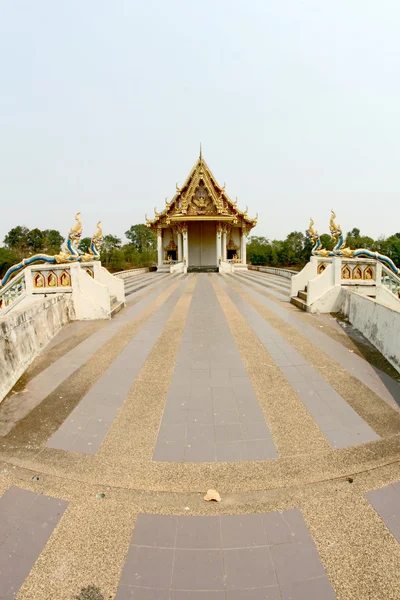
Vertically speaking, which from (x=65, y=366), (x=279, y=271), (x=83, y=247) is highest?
(x=83, y=247)

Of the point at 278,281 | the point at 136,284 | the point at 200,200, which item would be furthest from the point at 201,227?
the point at 136,284

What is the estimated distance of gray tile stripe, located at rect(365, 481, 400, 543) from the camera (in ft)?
7.59

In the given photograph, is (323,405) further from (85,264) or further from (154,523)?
(85,264)

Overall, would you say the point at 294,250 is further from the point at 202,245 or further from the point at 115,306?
the point at 115,306

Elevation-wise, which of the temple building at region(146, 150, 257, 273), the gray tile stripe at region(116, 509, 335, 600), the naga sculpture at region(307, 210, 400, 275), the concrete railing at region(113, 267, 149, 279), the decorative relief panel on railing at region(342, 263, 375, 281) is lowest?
the gray tile stripe at region(116, 509, 335, 600)

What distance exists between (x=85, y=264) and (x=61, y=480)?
7.44 m

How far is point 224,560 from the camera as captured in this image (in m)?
2.07

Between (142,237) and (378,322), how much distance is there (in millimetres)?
72905

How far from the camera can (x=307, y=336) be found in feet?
22.1

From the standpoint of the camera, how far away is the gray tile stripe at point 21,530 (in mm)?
1975

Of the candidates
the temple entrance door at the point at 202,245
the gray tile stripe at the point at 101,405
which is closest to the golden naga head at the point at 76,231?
the gray tile stripe at the point at 101,405

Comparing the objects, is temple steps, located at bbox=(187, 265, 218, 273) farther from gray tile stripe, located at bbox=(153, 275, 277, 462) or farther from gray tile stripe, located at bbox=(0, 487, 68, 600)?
gray tile stripe, located at bbox=(0, 487, 68, 600)

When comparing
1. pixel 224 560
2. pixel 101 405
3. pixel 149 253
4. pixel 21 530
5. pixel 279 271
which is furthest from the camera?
pixel 149 253

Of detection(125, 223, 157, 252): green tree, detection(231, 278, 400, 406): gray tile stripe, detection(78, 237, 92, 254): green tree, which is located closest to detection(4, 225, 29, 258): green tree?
detection(78, 237, 92, 254): green tree
